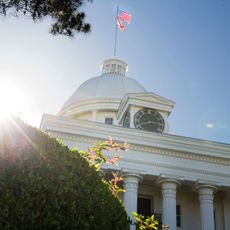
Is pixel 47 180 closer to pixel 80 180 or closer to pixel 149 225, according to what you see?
pixel 80 180

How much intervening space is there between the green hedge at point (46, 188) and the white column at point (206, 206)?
1702cm

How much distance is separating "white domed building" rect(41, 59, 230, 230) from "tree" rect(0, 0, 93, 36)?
15.0 metres

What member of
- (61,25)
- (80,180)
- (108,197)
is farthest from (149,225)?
(61,25)

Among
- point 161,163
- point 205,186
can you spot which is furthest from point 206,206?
point 161,163

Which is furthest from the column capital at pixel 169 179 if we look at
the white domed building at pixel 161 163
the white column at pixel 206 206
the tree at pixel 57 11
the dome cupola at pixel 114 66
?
the dome cupola at pixel 114 66

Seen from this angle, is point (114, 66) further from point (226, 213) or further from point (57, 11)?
point (57, 11)

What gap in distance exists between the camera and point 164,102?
27281 mm

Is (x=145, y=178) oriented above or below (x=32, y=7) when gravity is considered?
above

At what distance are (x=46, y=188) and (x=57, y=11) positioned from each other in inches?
135

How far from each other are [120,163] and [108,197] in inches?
641

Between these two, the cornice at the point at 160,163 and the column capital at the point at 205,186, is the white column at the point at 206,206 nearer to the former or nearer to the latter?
the column capital at the point at 205,186

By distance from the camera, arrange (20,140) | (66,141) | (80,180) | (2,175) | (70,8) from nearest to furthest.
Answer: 1. (2,175)
2. (20,140)
3. (80,180)
4. (70,8)
5. (66,141)

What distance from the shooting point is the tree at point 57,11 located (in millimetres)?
6840

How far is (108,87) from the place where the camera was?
1607 inches
